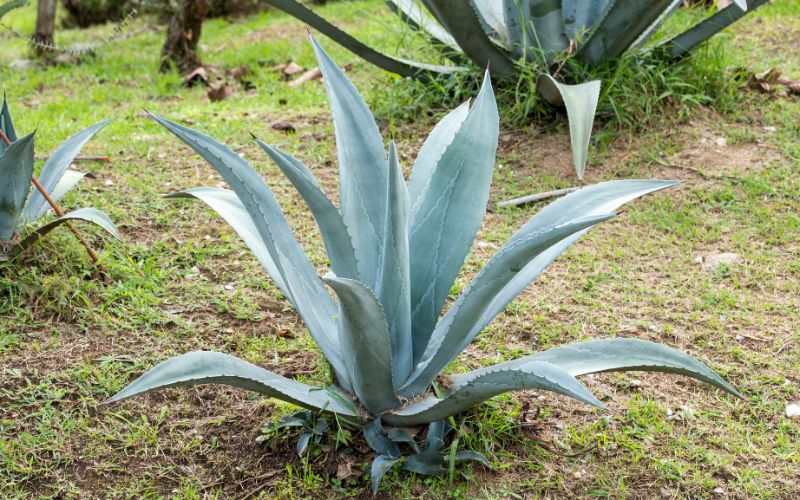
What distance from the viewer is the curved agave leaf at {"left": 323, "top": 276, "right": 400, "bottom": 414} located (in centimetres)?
174

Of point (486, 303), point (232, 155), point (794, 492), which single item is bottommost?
point (794, 492)

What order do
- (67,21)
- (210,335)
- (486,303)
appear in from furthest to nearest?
(67,21) → (210,335) → (486,303)

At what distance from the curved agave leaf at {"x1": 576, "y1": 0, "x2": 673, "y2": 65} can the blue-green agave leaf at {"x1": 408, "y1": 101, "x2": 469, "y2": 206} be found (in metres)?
1.63

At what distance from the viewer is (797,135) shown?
387 centimetres

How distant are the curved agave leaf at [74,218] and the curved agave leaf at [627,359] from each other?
56.7 inches

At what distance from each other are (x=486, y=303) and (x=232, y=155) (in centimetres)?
70

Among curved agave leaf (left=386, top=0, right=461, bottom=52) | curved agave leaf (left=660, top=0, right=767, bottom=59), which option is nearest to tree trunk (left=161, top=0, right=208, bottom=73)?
curved agave leaf (left=386, top=0, right=461, bottom=52)

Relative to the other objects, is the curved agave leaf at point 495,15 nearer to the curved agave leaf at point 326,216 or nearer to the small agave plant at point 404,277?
the small agave plant at point 404,277

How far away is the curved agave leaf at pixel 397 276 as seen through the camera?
5.93 feet

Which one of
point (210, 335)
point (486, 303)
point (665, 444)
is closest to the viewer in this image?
point (486, 303)

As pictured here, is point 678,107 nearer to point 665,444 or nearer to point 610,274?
point 610,274

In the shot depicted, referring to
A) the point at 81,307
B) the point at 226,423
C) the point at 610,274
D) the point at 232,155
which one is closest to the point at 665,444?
the point at 610,274

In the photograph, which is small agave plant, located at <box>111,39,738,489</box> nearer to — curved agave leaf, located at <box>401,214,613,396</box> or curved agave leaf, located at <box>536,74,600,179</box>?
curved agave leaf, located at <box>401,214,613,396</box>

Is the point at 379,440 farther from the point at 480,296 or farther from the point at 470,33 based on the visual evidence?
the point at 470,33
